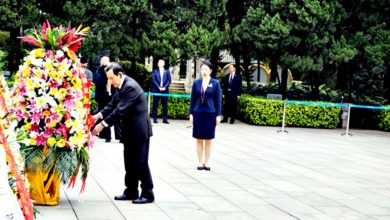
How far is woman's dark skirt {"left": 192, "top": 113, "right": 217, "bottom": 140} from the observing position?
10.3 metres

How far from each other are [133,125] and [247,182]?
277 cm

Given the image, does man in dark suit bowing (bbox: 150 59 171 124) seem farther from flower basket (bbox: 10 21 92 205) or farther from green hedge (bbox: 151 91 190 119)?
flower basket (bbox: 10 21 92 205)

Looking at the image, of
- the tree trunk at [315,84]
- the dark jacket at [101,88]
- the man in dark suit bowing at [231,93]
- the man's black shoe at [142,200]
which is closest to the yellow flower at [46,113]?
the man's black shoe at [142,200]

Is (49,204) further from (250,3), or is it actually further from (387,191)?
(250,3)

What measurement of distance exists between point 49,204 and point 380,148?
33.6 ft

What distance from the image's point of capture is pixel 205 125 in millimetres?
10344

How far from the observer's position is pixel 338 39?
65.7 ft

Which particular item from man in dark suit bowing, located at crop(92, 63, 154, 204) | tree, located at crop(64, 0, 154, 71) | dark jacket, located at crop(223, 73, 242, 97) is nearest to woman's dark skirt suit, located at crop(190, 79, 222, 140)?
man in dark suit bowing, located at crop(92, 63, 154, 204)

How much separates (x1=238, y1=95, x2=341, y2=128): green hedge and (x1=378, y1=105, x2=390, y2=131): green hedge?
1.40 m

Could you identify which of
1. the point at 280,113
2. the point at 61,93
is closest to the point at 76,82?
the point at 61,93

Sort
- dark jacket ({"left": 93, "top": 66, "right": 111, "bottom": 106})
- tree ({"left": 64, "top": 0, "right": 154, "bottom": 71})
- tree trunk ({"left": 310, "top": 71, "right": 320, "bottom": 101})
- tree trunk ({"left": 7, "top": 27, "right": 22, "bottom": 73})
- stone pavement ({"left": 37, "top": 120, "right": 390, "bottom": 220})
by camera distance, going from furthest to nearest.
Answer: tree trunk ({"left": 310, "top": 71, "right": 320, "bottom": 101}) < tree trunk ({"left": 7, "top": 27, "right": 22, "bottom": 73}) < tree ({"left": 64, "top": 0, "right": 154, "bottom": 71}) < dark jacket ({"left": 93, "top": 66, "right": 111, "bottom": 106}) < stone pavement ({"left": 37, "top": 120, "right": 390, "bottom": 220})

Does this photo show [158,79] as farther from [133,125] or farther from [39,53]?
[39,53]

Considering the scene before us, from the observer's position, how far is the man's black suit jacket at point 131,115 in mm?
7668

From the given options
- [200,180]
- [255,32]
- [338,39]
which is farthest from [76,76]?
[338,39]
